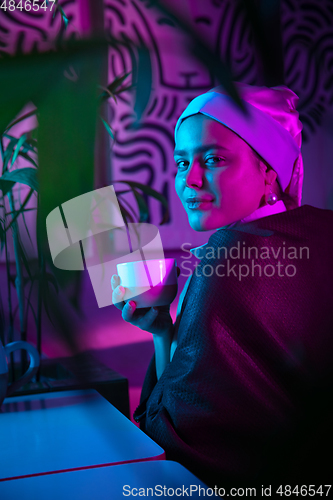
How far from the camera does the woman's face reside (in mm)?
745

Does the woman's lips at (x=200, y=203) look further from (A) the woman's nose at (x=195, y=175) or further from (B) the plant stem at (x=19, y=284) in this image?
(B) the plant stem at (x=19, y=284)

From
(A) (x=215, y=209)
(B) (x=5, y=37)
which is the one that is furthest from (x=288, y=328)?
(B) (x=5, y=37)

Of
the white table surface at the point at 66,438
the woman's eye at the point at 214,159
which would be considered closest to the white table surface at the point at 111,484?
the white table surface at the point at 66,438

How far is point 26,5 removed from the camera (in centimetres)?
146

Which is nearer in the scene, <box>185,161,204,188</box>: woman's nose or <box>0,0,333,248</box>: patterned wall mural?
<box>185,161,204,188</box>: woman's nose

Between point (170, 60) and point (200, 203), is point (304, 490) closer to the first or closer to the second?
point (200, 203)

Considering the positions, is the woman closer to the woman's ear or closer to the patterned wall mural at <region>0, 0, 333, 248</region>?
the woman's ear

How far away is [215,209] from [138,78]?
1.02 metres

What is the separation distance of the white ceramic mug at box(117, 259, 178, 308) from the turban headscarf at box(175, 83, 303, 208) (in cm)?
26

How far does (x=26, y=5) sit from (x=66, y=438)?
56.0 inches

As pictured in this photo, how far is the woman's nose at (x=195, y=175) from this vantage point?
0.75 metres

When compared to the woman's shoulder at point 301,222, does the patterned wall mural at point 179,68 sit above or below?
above

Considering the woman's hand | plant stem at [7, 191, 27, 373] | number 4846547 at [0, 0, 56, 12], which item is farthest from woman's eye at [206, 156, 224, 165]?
number 4846547 at [0, 0, 56, 12]

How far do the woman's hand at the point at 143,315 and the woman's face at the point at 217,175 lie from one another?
0.58 ft
